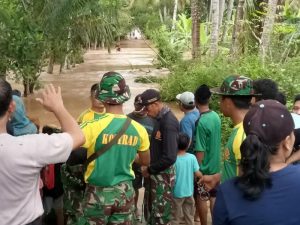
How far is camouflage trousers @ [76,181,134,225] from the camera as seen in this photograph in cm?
330

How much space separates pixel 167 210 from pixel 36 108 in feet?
36.8

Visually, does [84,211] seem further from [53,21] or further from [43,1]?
[43,1]

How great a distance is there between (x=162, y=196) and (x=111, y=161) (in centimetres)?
135

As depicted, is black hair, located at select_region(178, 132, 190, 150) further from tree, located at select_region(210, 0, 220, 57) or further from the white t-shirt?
tree, located at select_region(210, 0, 220, 57)

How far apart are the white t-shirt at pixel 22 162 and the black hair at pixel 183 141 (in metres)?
2.29

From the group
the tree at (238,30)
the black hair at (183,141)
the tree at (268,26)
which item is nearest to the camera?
the black hair at (183,141)

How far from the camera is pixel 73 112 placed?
14281 mm

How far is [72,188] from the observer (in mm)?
4020

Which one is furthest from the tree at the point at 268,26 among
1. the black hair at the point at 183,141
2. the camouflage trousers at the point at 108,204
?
the camouflage trousers at the point at 108,204

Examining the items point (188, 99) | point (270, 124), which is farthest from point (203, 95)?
point (270, 124)

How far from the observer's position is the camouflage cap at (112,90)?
332 centimetres

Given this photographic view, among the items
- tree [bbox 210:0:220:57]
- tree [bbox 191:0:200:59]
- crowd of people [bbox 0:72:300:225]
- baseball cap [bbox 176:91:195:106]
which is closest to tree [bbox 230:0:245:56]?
tree [bbox 210:0:220:57]

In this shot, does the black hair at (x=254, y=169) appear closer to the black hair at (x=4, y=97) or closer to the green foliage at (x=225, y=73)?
the black hair at (x=4, y=97)

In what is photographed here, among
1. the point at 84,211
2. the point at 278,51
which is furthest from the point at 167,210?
the point at 278,51
